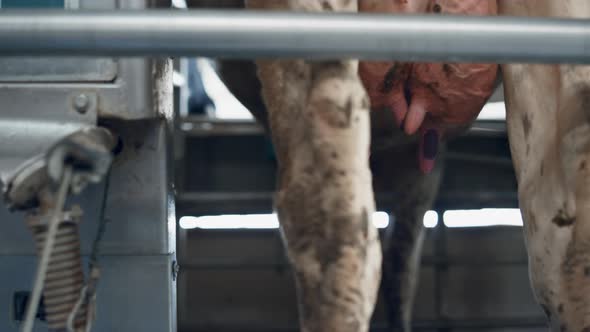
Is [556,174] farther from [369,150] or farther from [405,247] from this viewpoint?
[405,247]

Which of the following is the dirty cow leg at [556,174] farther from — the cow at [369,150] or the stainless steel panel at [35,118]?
the stainless steel panel at [35,118]

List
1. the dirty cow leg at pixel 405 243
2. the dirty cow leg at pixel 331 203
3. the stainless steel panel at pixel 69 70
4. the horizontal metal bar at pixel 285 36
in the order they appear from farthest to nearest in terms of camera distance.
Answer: the dirty cow leg at pixel 405 243 < the stainless steel panel at pixel 69 70 < the dirty cow leg at pixel 331 203 < the horizontal metal bar at pixel 285 36

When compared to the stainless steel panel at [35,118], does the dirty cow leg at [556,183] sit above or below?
below

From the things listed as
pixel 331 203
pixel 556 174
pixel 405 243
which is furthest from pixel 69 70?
pixel 405 243

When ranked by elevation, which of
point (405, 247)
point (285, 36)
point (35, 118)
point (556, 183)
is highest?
point (285, 36)

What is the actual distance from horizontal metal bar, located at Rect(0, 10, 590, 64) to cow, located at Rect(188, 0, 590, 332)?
0.76ft

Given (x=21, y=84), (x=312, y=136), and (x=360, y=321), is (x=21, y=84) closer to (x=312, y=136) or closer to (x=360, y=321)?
(x=312, y=136)

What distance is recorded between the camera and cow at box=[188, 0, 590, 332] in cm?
118

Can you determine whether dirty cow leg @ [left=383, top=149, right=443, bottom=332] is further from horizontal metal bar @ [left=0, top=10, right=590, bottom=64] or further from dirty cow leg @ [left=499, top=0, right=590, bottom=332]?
horizontal metal bar @ [left=0, top=10, right=590, bottom=64]

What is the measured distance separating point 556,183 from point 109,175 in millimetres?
599

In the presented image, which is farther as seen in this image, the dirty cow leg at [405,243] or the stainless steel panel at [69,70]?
the dirty cow leg at [405,243]

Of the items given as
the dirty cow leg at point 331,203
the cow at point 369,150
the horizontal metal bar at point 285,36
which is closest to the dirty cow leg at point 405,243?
the cow at point 369,150

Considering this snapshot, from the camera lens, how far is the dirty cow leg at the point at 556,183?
1381 mm

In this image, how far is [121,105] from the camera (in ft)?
4.22
